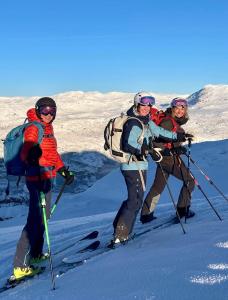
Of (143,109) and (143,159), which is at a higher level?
(143,109)

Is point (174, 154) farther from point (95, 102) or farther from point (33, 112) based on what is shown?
point (95, 102)

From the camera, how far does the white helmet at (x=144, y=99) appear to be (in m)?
6.04

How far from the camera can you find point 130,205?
240 inches

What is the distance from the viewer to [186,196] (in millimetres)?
7406

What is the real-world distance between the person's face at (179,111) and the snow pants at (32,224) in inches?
100

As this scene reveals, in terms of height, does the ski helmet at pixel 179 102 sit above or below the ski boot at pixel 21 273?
above

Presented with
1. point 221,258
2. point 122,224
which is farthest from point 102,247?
point 221,258

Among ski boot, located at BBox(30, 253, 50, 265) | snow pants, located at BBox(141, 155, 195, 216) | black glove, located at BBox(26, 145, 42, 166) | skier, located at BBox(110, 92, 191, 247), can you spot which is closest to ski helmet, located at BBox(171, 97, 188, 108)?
snow pants, located at BBox(141, 155, 195, 216)

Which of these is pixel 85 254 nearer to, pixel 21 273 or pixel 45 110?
pixel 21 273

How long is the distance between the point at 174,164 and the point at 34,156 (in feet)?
9.53

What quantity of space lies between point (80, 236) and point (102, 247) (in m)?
1.69

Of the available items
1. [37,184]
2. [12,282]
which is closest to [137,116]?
[37,184]

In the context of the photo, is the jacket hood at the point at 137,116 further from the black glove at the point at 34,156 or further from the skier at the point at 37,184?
the black glove at the point at 34,156

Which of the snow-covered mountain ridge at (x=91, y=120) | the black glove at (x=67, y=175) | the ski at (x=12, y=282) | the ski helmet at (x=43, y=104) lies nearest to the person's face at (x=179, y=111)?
the black glove at (x=67, y=175)
